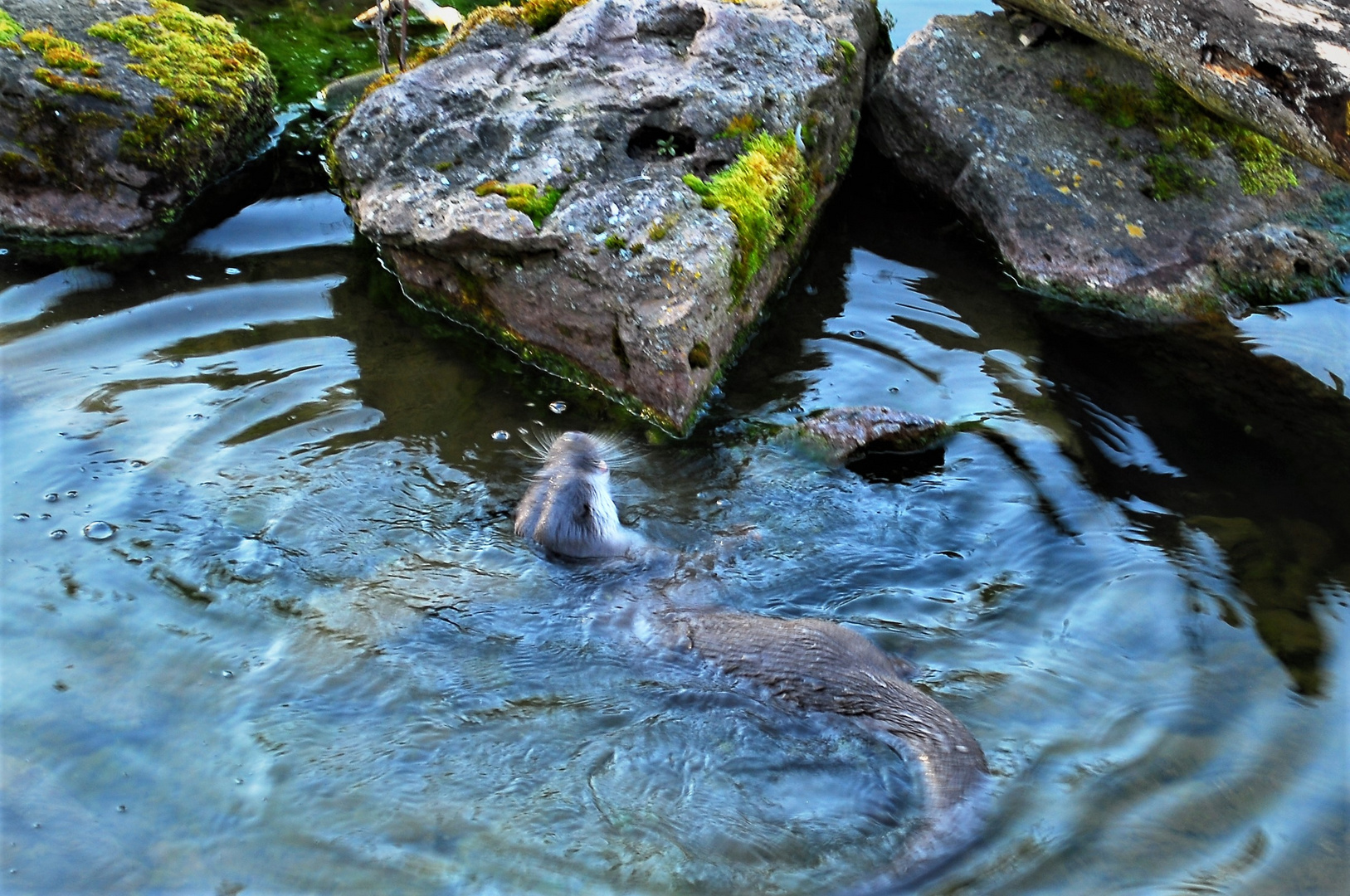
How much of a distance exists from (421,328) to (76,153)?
9.67 ft

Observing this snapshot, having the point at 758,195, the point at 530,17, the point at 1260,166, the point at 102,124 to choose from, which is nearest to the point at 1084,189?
the point at 1260,166

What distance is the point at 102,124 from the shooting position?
7027mm

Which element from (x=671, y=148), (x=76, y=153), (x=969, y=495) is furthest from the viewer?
(x=76, y=153)

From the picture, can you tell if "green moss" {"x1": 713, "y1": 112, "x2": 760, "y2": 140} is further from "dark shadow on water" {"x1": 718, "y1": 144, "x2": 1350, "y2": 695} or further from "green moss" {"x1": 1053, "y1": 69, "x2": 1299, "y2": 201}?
"green moss" {"x1": 1053, "y1": 69, "x2": 1299, "y2": 201}

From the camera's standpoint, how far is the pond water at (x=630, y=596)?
3.56 metres

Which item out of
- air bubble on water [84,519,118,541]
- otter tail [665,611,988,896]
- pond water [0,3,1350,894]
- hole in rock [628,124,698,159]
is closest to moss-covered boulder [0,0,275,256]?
pond water [0,3,1350,894]

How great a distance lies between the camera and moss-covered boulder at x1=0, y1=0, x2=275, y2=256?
689 centimetres

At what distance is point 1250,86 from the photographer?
551 cm

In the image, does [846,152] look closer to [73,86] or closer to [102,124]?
[102,124]

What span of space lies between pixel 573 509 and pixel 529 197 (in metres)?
2.18

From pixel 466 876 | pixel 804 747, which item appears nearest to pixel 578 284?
pixel 804 747

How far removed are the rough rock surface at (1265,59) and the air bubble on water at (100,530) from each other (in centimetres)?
650

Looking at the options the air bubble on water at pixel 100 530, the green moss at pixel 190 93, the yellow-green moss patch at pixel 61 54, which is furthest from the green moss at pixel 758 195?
the yellow-green moss patch at pixel 61 54

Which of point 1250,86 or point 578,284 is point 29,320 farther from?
point 1250,86
